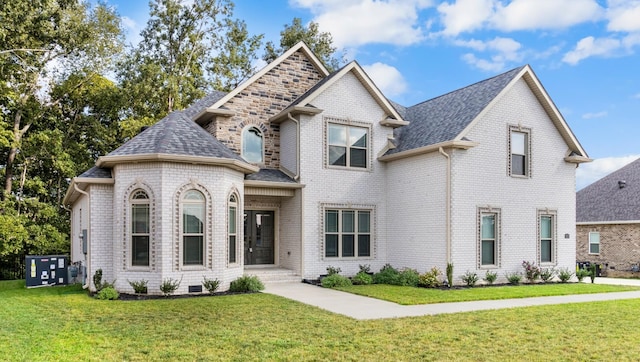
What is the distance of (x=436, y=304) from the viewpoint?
38.7ft

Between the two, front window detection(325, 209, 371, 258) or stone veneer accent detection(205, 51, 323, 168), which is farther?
front window detection(325, 209, 371, 258)

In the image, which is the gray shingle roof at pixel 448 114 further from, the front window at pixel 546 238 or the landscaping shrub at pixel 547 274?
the landscaping shrub at pixel 547 274

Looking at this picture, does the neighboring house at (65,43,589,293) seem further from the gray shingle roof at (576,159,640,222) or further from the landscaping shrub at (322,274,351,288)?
the gray shingle roof at (576,159,640,222)

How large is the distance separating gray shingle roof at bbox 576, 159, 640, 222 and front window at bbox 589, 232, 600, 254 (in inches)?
30.6

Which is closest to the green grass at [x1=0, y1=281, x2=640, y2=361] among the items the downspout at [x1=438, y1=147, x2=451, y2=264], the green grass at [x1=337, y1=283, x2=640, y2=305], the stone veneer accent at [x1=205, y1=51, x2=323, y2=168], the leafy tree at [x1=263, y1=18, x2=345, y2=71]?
the green grass at [x1=337, y1=283, x2=640, y2=305]

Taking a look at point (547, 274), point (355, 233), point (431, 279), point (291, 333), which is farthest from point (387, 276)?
point (291, 333)

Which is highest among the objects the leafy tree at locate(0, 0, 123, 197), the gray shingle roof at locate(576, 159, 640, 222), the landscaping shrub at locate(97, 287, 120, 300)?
the leafy tree at locate(0, 0, 123, 197)

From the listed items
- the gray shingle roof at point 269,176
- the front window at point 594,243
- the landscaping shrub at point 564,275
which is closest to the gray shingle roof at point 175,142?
the gray shingle roof at point 269,176

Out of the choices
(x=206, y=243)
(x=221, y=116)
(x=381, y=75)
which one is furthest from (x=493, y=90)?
(x=381, y=75)

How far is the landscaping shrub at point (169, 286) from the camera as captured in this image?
1270 centimetres

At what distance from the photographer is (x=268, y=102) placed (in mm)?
17578

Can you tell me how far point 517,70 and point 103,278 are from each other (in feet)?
47.0

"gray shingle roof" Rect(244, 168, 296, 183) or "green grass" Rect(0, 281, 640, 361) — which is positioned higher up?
"gray shingle roof" Rect(244, 168, 296, 183)

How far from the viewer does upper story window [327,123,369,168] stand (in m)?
17.1
